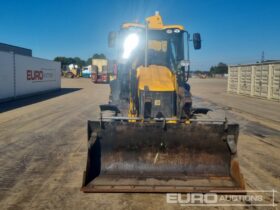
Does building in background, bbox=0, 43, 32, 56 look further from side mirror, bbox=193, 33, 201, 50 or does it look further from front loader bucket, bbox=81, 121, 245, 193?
front loader bucket, bbox=81, 121, 245, 193

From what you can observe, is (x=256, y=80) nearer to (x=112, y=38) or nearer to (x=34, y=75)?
(x=34, y=75)

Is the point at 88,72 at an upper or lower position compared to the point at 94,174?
upper

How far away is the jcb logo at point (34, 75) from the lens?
63.1ft

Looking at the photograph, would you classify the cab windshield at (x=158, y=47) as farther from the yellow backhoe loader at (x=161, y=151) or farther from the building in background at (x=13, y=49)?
the building in background at (x=13, y=49)

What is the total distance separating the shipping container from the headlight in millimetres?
10900

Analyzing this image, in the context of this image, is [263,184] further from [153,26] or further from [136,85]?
[153,26]

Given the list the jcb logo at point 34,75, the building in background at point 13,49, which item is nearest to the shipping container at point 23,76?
the jcb logo at point 34,75

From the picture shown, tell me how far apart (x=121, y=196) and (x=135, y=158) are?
0.72 metres

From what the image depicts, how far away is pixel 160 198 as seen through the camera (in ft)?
13.9

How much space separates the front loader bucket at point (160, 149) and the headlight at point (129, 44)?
2.81 m

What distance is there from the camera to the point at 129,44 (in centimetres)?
705

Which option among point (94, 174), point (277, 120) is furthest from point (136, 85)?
point (277, 120)

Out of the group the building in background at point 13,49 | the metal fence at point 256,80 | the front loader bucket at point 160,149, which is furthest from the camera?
the building in background at point 13,49

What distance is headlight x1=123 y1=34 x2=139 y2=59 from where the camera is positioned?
6.95m
